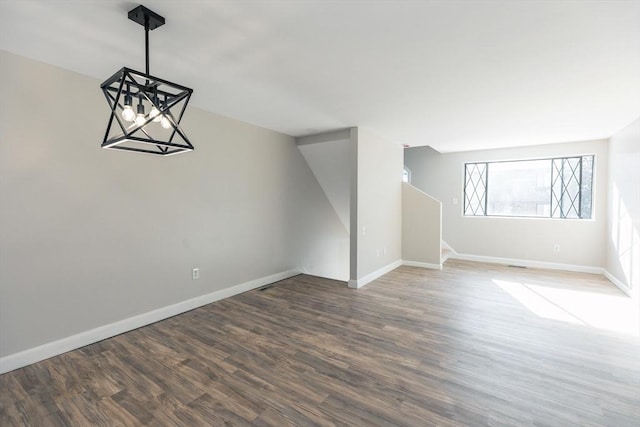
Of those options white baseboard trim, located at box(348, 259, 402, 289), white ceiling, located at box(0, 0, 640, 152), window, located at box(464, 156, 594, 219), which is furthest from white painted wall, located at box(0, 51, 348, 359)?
window, located at box(464, 156, 594, 219)

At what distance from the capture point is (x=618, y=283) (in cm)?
441

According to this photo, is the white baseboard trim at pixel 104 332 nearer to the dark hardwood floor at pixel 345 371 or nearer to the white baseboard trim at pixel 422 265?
the dark hardwood floor at pixel 345 371

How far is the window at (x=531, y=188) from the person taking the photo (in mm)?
5500

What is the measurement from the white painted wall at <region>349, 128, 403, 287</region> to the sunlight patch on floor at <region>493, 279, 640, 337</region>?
193 centimetres

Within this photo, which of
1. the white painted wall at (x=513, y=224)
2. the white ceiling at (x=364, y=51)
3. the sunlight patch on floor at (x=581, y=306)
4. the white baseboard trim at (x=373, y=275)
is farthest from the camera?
the white painted wall at (x=513, y=224)

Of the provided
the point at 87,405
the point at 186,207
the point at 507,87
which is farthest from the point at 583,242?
the point at 87,405

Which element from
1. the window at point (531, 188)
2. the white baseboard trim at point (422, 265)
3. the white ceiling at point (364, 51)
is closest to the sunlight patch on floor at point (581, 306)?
the white baseboard trim at point (422, 265)

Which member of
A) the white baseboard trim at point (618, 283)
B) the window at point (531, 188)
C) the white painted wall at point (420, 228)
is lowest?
the white baseboard trim at point (618, 283)

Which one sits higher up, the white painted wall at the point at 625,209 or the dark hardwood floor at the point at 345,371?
the white painted wall at the point at 625,209

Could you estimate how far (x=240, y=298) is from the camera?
3.84m

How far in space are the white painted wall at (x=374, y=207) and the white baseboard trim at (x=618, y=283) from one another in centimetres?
330

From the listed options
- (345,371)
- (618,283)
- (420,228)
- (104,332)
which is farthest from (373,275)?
(618,283)

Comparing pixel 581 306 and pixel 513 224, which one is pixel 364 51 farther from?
pixel 513 224

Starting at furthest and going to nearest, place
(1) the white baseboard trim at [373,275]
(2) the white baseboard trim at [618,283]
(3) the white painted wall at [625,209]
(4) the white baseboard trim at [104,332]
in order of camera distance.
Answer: (1) the white baseboard trim at [373,275] < (2) the white baseboard trim at [618,283] < (3) the white painted wall at [625,209] < (4) the white baseboard trim at [104,332]
